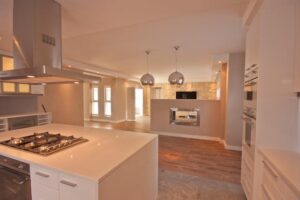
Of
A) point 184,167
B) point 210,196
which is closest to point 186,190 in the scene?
point 210,196

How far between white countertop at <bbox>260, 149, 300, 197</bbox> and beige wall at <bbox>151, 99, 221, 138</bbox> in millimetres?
3497

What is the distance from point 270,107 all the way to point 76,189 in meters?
1.87

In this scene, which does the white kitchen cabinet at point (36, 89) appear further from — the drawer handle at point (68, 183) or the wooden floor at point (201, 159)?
the drawer handle at point (68, 183)

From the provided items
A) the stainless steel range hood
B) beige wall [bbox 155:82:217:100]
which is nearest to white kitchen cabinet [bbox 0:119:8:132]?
the stainless steel range hood

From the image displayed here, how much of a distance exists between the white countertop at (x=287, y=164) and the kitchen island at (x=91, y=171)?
1147mm

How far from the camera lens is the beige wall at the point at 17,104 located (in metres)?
4.23

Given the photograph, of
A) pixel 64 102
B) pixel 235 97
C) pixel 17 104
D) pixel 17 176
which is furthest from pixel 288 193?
pixel 64 102

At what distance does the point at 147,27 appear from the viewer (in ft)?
8.13

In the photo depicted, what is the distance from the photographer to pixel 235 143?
4004mm

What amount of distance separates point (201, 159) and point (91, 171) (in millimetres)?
2929

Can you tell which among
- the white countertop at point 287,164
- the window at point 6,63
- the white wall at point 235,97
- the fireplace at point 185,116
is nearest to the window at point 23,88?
the window at point 6,63

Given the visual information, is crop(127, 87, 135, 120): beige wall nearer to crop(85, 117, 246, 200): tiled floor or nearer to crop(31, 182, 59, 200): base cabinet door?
crop(85, 117, 246, 200): tiled floor

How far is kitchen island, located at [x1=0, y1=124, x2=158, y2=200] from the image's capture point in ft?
3.42

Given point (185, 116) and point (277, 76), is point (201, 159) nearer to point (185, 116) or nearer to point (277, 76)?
point (185, 116)
